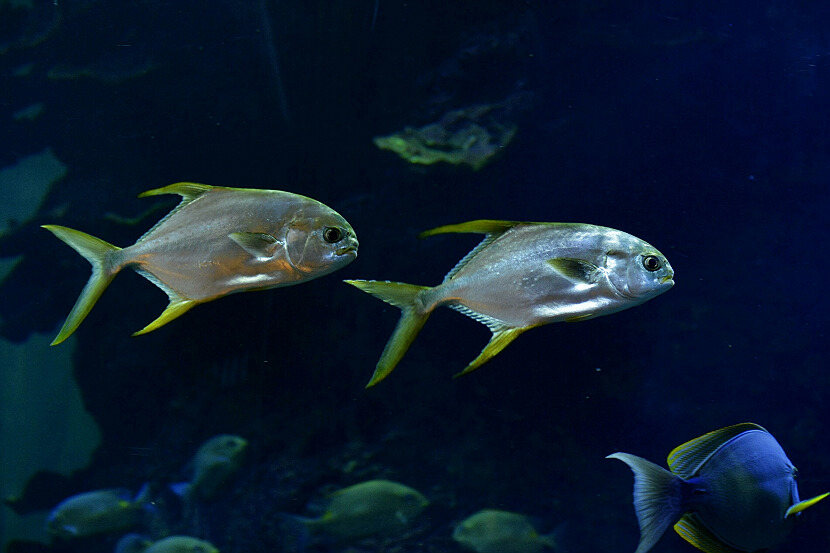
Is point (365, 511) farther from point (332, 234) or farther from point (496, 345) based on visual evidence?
point (332, 234)

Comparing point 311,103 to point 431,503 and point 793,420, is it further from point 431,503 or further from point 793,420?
point 793,420

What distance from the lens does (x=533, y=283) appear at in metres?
1.66

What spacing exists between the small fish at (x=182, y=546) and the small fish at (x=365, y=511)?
2.17ft

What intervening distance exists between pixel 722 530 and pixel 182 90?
352 cm

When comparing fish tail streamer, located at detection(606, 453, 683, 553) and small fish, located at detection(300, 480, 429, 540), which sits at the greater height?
fish tail streamer, located at detection(606, 453, 683, 553)

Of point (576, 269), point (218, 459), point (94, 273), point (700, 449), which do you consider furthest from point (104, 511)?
point (700, 449)

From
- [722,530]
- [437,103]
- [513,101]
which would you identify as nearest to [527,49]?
[513,101]

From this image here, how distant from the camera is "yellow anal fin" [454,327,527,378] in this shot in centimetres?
161

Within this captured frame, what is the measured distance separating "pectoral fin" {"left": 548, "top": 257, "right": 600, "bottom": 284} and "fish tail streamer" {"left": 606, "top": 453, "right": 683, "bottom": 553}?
75cm

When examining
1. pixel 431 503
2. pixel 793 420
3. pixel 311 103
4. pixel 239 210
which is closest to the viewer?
pixel 239 210

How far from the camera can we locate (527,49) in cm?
303

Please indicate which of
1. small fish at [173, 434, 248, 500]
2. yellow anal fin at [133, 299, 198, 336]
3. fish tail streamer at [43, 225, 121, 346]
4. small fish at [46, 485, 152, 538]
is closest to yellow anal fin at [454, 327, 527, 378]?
yellow anal fin at [133, 299, 198, 336]

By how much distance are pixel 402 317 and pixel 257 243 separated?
0.54 m

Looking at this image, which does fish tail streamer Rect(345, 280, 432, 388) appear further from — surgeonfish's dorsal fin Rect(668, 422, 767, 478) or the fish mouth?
surgeonfish's dorsal fin Rect(668, 422, 767, 478)
